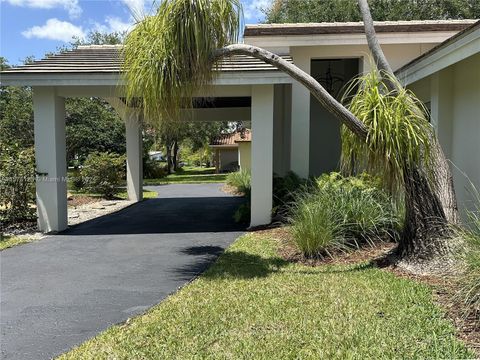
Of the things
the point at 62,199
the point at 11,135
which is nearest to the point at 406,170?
the point at 62,199

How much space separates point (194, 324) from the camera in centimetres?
428

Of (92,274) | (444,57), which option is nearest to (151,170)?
(92,274)

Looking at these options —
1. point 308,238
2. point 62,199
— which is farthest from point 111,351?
point 62,199

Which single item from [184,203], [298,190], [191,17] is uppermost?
[191,17]

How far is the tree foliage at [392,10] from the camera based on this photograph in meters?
22.6

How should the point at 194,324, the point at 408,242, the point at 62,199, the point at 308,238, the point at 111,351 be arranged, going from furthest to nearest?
the point at 62,199, the point at 308,238, the point at 408,242, the point at 194,324, the point at 111,351

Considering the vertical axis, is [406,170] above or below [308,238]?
above

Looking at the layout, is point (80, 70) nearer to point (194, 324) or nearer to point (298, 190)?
point (298, 190)

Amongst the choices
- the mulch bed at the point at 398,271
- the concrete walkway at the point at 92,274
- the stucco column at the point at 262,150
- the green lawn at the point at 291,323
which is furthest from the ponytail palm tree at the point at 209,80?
the stucco column at the point at 262,150

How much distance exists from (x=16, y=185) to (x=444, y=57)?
9532 mm

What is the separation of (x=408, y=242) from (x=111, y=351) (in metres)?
4.19

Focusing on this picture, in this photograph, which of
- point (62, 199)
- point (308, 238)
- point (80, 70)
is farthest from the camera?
point (62, 199)

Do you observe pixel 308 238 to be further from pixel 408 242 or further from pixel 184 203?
pixel 184 203

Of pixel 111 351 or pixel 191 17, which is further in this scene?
pixel 191 17
